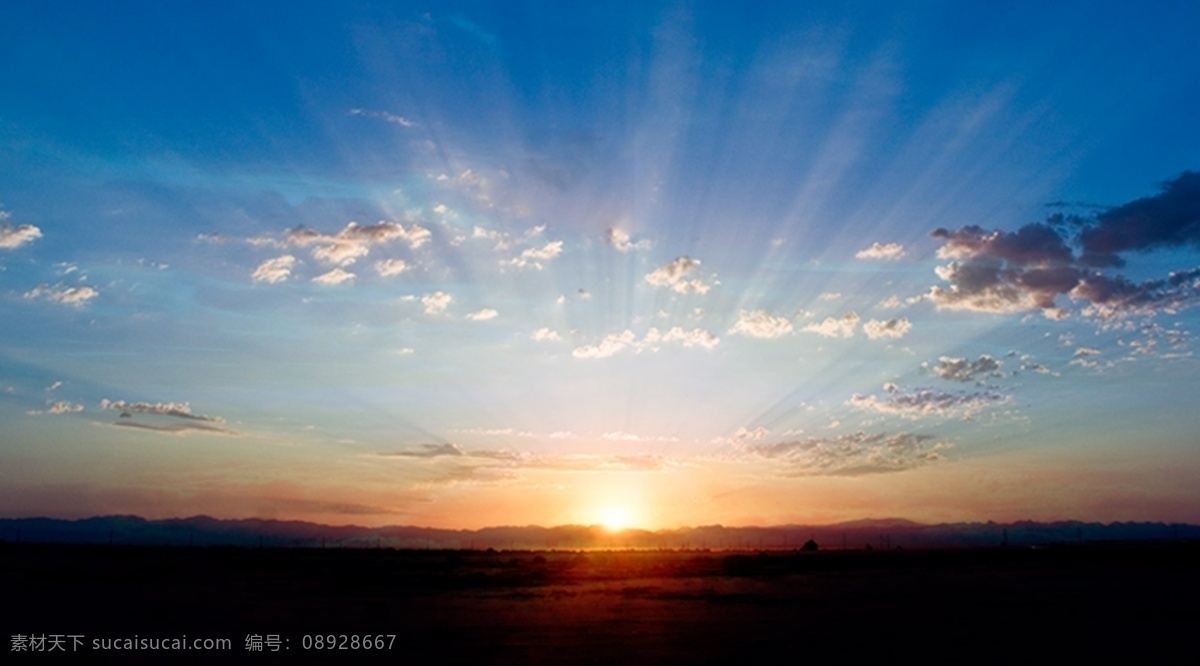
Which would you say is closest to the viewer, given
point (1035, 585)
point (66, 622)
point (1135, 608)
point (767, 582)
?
point (66, 622)

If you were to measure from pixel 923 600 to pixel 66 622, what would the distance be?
4033cm

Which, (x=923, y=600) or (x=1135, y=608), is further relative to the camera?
→ (x=923, y=600)

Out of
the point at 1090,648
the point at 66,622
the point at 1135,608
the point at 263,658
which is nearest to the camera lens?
the point at 263,658

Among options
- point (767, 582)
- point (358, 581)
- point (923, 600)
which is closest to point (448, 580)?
point (358, 581)

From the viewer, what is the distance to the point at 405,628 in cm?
3133

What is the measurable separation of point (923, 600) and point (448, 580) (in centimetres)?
3385

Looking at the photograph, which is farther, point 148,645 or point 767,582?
point 767,582

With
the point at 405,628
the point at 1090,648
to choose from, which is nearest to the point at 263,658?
the point at 405,628

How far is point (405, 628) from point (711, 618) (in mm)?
12599

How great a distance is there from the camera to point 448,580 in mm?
60312

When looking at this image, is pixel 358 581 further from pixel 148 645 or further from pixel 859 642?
pixel 859 642

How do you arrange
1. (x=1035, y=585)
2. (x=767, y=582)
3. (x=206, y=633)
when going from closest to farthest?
1. (x=206, y=633)
2. (x=1035, y=585)
3. (x=767, y=582)

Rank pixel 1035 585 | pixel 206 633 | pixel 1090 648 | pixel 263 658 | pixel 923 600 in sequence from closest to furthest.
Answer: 1. pixel 263 658
2. pixel 1090 648
3. pixel 206 633
4. pixel 923 600
5. pixel 1035 585

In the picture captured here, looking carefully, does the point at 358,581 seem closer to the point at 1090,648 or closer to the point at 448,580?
the point at 448,580
